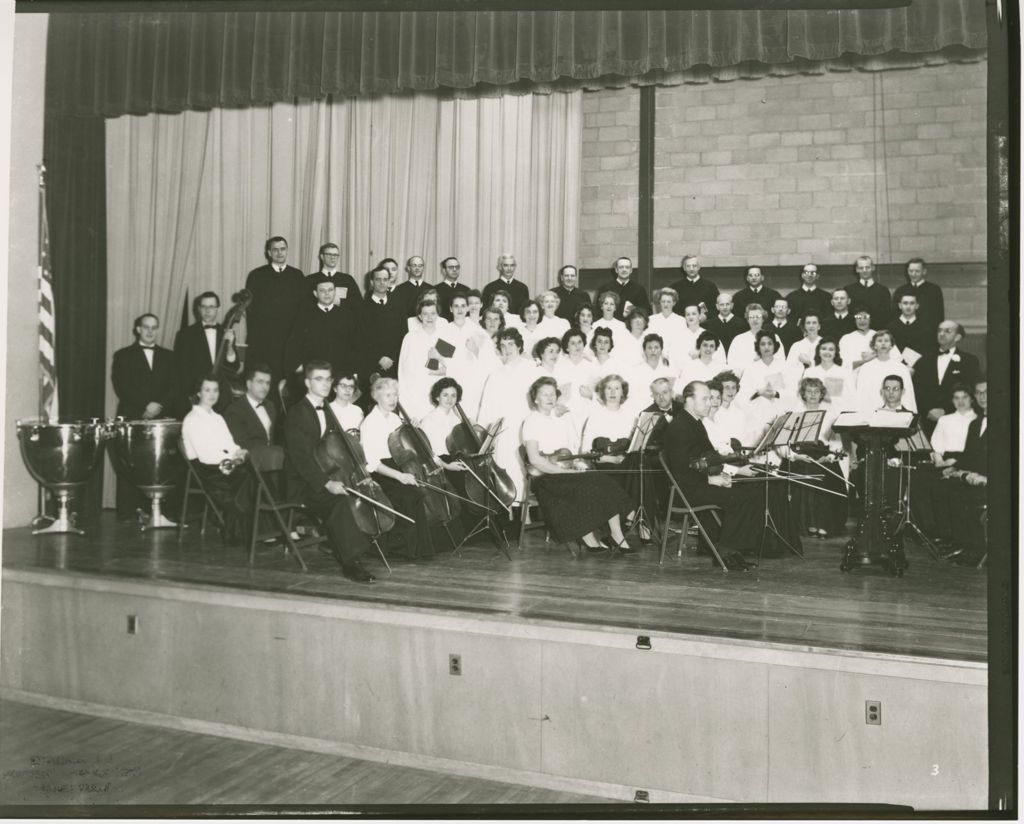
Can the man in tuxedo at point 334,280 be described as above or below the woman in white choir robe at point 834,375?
above

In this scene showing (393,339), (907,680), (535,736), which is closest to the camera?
(907,680)

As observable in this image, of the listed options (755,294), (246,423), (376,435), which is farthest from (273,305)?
(755,294)

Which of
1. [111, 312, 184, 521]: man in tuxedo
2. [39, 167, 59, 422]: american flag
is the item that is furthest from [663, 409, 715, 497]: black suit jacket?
[39, 167, 59, 422]: american flag

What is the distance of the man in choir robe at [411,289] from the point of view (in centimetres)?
608

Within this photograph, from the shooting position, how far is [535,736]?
158 inches

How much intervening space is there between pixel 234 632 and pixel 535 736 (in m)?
1.48

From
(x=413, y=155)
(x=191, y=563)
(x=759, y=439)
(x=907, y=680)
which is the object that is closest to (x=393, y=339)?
(x=413, y=155)

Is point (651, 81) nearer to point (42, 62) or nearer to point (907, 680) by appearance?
point (42, 62)

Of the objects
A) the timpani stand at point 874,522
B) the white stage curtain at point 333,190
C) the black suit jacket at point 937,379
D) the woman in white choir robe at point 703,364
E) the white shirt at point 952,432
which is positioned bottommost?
the timpani stand at point 874,522

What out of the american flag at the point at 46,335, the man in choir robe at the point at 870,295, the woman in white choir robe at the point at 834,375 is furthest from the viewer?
the man in choir robe at the point at 870,295

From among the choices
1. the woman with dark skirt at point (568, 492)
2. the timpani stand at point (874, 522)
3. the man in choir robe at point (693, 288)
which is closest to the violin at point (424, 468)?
the woman with dark skirt at point (568, 492)

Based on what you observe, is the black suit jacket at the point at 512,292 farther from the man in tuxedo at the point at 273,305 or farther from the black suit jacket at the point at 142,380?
the black suit jacket at the point at 142,380

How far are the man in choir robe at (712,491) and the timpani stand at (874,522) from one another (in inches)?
19.9

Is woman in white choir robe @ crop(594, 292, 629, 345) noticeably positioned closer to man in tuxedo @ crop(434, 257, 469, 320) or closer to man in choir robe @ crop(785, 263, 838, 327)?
man in tuxedo @ crop(434, 257, 469, 320)
